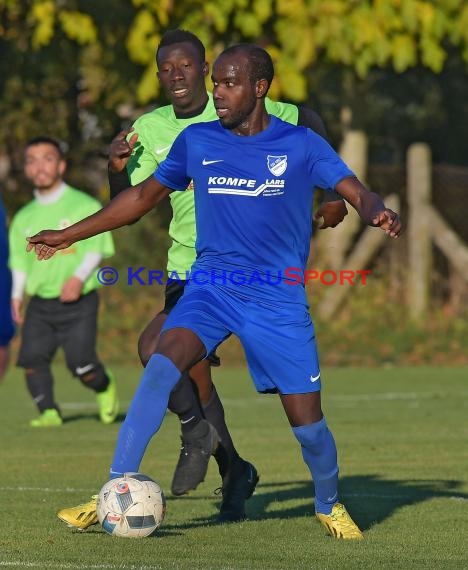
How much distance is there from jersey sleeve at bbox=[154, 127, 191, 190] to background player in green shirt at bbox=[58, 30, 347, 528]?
581 mm

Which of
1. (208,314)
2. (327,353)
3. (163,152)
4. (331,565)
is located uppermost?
(163,152)

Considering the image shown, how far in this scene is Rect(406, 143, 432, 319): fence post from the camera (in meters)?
20.2

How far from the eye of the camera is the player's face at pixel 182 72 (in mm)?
7750

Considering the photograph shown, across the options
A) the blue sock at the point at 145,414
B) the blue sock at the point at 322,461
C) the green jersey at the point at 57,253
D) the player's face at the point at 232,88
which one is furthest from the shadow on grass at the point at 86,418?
the player's face at the point at 232,88

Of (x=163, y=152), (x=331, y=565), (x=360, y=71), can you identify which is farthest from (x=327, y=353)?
(x=331, y=565)

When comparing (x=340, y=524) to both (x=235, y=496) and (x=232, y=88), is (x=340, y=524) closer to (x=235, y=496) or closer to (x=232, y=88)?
(x=235, y=496)

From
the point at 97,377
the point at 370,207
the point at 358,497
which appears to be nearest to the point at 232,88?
the point at 370,207

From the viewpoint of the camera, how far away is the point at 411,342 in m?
19.3

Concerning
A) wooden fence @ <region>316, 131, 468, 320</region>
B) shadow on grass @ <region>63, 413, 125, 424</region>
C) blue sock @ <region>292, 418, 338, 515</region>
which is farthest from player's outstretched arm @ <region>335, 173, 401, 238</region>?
wooden fence @ <region>316, 131, 468, 320</region>

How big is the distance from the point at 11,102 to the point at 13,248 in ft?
33.2

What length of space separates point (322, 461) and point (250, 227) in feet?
3.67

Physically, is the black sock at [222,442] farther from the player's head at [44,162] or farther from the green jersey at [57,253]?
the player's head at [44,162]

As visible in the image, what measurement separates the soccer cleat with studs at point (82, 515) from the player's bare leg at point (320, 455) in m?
0.96

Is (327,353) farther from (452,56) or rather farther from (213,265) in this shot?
(213,265)
